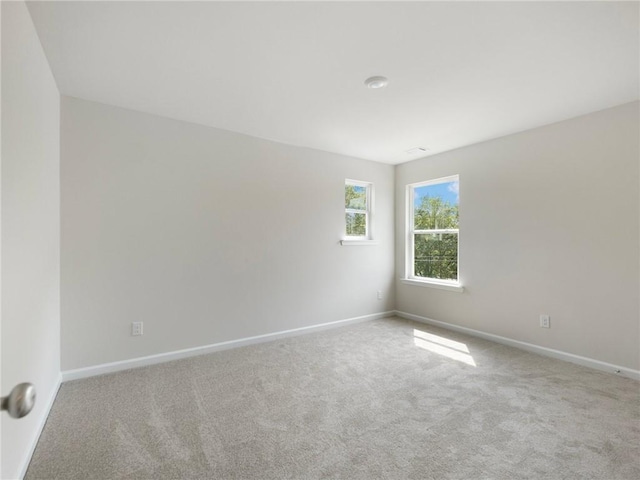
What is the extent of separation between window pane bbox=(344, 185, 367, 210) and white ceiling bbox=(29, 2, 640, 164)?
1.43 m

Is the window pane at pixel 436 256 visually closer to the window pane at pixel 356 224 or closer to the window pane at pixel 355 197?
the window pane at pixel 356 224

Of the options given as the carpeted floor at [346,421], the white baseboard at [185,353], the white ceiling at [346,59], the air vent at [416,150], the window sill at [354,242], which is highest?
the white ceiling at [346,59]

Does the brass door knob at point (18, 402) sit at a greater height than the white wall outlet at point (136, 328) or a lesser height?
greater

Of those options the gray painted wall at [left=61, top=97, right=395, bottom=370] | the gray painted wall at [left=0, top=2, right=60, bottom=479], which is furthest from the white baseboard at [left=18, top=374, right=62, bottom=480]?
the gray painted wall at [left=61, top=97, right=395, bottom=370]

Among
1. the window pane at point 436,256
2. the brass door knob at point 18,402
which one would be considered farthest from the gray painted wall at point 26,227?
the window pane at point 436,256

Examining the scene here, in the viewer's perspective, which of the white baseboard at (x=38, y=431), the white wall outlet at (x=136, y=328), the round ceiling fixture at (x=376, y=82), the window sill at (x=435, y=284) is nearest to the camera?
the white baseboard at (x=38, y=431)

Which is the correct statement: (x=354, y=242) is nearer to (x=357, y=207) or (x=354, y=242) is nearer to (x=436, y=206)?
(x=357, y=207)

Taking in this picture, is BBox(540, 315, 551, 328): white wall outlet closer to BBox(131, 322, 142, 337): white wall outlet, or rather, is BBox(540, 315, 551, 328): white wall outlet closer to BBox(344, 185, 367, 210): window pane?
BBox(344, 185, 367, 210): window pane

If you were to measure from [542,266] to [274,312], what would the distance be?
2.97 meters

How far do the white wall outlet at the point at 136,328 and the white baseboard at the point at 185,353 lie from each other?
0.23 m

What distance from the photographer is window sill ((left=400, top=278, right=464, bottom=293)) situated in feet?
13.2

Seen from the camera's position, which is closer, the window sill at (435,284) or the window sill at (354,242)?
the window sill at (435,284)

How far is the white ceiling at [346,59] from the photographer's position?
1675 millimetres

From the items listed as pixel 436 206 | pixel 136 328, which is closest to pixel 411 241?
pixel 436 206
